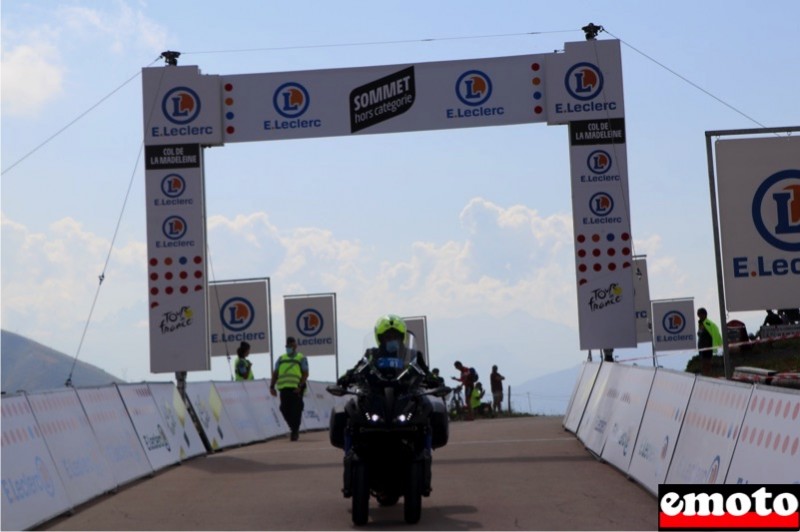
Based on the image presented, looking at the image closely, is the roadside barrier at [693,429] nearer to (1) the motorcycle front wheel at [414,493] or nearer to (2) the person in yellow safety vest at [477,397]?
(1) the motorcycle front wheel at [414,493]

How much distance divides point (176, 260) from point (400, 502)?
9.97 metres

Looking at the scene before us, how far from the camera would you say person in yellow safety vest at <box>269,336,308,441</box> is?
23203mm

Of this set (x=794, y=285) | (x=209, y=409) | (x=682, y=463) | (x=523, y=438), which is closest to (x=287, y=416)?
(x=209, y=409)

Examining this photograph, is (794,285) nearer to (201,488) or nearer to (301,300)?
A: (201,488)

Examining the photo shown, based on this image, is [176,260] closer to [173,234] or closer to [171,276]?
[171,276]

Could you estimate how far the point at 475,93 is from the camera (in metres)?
21.2

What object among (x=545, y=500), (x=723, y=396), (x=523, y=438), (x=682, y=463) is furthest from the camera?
(x=523, y=438)

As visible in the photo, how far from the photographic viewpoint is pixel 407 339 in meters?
11.5

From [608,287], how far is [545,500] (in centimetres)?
957

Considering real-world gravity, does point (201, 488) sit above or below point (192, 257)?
below

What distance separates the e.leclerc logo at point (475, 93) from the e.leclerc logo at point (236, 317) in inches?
582

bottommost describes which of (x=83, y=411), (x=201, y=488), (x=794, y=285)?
(x=201, y=488)

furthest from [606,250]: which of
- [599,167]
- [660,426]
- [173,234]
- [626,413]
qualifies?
[660,426]

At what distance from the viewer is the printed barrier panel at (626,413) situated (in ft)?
46.4
